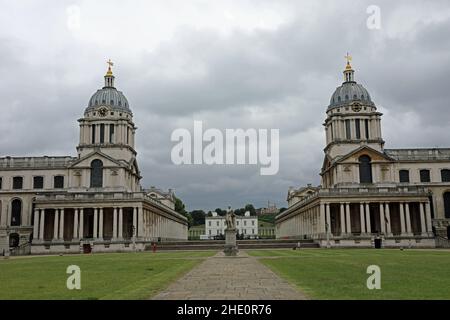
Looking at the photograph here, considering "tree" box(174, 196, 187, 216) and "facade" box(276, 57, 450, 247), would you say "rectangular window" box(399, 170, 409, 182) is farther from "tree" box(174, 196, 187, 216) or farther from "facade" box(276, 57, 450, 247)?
"tree" box(174, 196, 187, 216)

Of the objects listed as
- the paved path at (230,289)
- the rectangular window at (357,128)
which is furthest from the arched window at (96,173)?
the paved path at (230,289)

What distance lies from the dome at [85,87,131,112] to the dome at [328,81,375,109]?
43.9m

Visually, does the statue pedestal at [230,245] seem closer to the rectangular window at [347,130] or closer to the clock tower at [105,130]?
the clock tower at [105,130]

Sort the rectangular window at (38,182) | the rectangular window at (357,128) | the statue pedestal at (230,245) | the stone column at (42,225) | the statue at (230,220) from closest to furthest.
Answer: the statue pedestal at (230,245), the statue at (230,220), the stone column at (42,225), the rectangular window at (357,128), the rectangular window at (38,182)

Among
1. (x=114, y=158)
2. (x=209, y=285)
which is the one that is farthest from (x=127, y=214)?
(x=209, y=285)

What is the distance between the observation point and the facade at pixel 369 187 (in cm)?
8756

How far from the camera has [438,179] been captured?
102062 millimetres

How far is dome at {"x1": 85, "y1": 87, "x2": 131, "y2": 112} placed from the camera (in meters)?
103

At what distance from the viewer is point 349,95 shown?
341 ft

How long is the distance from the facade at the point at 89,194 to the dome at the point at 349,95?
43658 millimetres

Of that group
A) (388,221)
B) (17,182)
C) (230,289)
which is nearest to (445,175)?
(388,221)

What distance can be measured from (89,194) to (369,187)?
52444 millimetres
